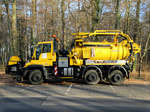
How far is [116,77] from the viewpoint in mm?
9453

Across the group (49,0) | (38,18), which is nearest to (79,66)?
(38,18)

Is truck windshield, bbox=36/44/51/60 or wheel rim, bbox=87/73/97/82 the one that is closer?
wheel rim, bbox=87/73/97/82

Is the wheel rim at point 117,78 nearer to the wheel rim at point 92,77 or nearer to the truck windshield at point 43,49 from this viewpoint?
the wheel rim at point 92,77

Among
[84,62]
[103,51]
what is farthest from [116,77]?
[84,62]

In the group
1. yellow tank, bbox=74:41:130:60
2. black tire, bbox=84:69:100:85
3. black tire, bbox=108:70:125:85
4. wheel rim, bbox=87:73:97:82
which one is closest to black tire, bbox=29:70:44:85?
yellow tank, bbox=74:41:130:60

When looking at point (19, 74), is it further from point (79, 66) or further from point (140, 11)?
point (140, 11)

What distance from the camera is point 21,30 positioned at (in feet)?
84.4

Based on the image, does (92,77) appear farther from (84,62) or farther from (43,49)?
(43,49)

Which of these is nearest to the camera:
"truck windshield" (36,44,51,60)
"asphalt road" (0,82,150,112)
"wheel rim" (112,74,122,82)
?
"asphalt road" (0,82,150,112)

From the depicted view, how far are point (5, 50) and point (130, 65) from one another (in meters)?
30.1

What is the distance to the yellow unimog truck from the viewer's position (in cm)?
946

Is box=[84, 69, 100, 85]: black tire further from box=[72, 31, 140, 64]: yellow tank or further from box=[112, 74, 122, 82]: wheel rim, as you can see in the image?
box=[112, 74, 122, 82]: wheel rim

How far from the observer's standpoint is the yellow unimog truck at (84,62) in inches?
372

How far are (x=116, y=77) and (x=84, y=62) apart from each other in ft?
7.50
